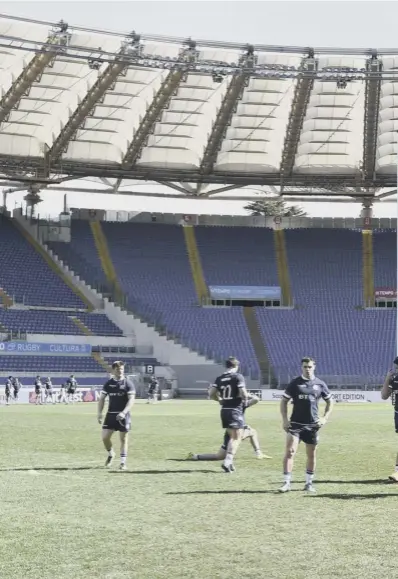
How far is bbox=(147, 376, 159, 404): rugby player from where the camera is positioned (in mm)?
58375

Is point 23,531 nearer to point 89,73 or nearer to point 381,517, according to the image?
point 381,517

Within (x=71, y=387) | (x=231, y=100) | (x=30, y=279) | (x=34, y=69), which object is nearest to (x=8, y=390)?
(x=71, y=387)

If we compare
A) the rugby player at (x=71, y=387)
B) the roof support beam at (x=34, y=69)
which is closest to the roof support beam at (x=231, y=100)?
the roof support beam at (x=34, y=69)

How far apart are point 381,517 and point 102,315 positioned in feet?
189

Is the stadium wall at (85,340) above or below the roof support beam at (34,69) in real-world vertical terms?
below

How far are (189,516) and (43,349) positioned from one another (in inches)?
2042

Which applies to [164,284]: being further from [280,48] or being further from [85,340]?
[280,48]

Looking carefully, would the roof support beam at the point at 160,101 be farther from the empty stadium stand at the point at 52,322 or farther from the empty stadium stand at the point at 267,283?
the empty stadium stand at the point at 52,322

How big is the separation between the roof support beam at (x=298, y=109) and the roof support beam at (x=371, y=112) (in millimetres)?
3475

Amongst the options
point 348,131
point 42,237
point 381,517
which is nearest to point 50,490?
point 381,517

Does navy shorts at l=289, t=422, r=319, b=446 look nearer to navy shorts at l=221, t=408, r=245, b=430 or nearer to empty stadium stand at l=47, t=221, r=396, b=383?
navy shorts at l=221, t=408, r=245, b=430

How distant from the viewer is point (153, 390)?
2313 inches

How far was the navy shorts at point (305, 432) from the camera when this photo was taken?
50.5 feet

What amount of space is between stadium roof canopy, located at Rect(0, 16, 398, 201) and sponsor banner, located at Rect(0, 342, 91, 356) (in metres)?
12.1
